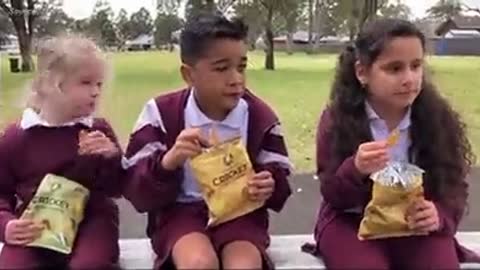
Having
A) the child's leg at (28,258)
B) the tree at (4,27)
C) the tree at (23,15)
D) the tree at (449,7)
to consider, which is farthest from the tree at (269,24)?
the child's leg at (28,258)

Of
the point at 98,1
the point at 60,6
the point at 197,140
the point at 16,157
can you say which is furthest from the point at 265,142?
the point at 60,6

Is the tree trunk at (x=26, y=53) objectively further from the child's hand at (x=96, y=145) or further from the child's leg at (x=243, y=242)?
the child's leg at (x=243, y=242)

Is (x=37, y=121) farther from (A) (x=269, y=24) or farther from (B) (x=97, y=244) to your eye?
(A) (x=269, y=24)

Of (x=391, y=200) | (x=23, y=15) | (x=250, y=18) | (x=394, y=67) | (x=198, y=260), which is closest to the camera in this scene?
(x=198, y=260)

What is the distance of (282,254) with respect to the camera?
2035mm

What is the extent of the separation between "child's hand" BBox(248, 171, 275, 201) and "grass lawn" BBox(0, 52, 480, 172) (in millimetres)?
415

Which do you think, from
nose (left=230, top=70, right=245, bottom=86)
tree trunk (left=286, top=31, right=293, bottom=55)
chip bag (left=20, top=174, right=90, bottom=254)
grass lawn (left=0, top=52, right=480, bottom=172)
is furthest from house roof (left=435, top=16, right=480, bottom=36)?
tree trunk (left=286, top=31, right=293, bottom=55)

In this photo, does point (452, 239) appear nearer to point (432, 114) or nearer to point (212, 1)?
point (432, 114)

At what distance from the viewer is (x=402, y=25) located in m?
1.98

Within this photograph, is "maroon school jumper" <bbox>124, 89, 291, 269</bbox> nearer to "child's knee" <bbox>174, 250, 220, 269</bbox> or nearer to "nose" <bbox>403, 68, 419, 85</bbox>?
Result: "child's knee" <bbox>174, 250, 220, 269</bbox>

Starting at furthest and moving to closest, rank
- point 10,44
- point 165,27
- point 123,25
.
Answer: point 10,44
point 123,25
point 165,27

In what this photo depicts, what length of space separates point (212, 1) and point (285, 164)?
126cm

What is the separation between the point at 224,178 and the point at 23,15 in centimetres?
233

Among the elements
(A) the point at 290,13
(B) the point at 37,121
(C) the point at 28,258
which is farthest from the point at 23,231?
(A) the point at 290,13
